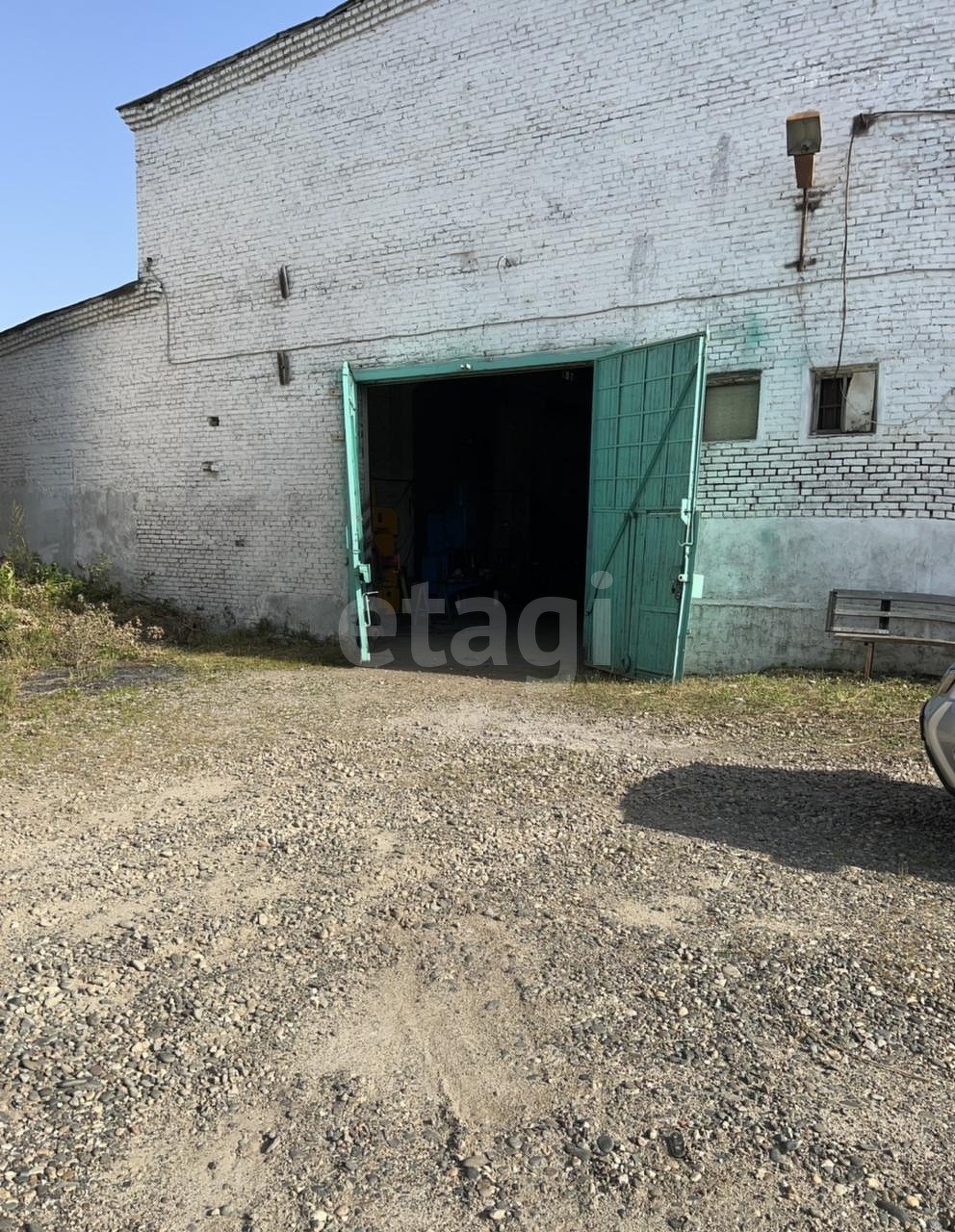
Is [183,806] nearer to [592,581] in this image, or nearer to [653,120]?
[592,581]

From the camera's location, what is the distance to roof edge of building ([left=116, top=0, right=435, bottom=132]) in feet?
28.3

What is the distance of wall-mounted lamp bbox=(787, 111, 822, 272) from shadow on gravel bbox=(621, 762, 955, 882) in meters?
4.96

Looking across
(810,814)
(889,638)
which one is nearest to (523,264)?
(889,638)

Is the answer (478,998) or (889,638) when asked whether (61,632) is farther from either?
(889,638)

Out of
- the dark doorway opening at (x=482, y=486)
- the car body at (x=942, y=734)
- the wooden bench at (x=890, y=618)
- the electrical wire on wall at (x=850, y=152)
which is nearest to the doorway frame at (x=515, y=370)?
the electrical wire on wall at (x=850, y=152)

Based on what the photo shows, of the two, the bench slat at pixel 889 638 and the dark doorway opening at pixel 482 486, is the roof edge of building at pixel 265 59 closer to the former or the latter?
the dark doorway opening at pixel 482 486

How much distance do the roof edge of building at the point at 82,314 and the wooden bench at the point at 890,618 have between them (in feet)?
29.8

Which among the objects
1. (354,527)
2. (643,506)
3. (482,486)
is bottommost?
(354,527)

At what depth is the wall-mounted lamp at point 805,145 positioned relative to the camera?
6367 millimetres

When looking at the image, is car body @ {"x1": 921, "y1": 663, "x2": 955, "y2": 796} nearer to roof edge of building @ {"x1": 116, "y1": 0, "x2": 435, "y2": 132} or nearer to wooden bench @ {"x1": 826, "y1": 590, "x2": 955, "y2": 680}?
wooden bench @ {"x1": 826, "y1": 590, "x2": 955, "y2": 680}

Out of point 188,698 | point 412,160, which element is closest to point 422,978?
point 188,698

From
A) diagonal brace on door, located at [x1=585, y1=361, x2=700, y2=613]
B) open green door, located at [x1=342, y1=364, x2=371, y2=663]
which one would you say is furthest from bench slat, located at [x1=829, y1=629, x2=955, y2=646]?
open green door, located at [x1=342, y1=364, x2=371, y2=663]

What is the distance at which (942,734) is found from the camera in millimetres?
3643

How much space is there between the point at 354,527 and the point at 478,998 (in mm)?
6128
